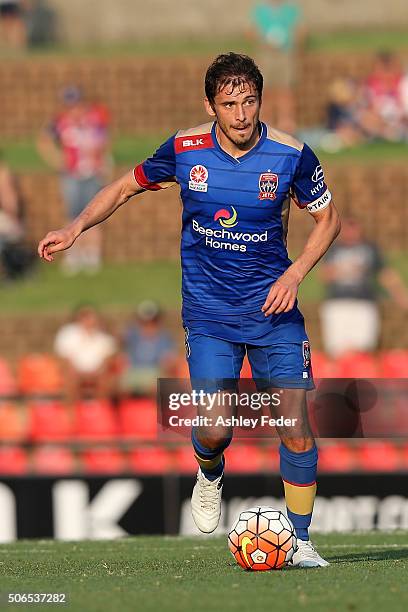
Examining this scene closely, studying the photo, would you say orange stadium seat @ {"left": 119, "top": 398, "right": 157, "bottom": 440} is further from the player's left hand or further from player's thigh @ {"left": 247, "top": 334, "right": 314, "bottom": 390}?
the player's left hand

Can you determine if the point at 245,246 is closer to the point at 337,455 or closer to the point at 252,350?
the point at 252,350

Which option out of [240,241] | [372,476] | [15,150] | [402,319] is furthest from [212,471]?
[15,150]

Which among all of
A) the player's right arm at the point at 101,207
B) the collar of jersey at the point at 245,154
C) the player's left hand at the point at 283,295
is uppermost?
the collar of jersey at the point at 245,154

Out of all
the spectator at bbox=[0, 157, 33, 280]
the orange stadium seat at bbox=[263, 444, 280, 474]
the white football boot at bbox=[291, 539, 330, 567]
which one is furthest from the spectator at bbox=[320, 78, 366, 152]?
the white football boot at bbox=[291, 539, 330, 567]

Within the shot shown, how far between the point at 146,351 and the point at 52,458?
2659 mm

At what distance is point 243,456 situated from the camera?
15.7m

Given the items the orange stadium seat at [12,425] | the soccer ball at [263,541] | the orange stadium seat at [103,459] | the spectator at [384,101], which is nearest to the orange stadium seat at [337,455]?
the orange stadium seat at [103,459]

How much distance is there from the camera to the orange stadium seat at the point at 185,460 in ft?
48.5

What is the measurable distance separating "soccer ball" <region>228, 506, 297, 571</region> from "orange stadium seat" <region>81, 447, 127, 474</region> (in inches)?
252

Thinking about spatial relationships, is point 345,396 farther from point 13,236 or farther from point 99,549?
point 13,236

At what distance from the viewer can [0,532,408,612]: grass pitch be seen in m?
6.89

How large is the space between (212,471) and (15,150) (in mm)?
16215

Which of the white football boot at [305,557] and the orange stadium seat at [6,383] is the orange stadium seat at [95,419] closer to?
the orange stadium seat at [6,383]

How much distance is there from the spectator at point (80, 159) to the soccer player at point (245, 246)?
1264 centimetres
